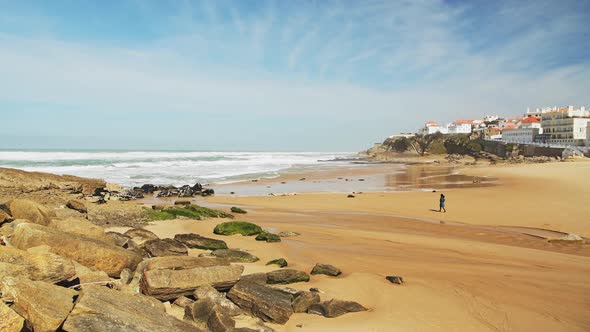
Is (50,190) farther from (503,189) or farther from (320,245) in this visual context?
(503,189)

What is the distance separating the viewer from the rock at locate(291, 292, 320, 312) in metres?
6.42

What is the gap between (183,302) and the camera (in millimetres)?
5918

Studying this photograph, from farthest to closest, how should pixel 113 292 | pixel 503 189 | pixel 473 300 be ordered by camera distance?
pixel 503 189, pixel 473 300, pixel 113 292

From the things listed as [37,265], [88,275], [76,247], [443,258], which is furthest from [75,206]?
[443,258]

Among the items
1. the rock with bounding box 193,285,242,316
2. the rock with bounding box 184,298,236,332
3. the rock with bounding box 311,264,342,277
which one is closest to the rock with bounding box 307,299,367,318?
the rock with bounding box 193,285,242,316

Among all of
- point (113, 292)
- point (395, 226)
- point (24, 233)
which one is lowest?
point (395, 226)

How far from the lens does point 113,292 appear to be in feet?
16.5

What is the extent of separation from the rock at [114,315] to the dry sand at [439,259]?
1.87 metres

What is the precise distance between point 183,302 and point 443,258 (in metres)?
7.66

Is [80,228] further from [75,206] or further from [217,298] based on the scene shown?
[75,206]

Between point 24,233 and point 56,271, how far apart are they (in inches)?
61.8

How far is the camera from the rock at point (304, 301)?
21.1 feet

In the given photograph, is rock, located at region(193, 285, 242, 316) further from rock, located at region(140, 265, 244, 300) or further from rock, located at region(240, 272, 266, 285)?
rock, located at region(240, 272, 266, 285)

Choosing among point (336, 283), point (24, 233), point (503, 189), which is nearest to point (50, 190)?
point (24, 233)
